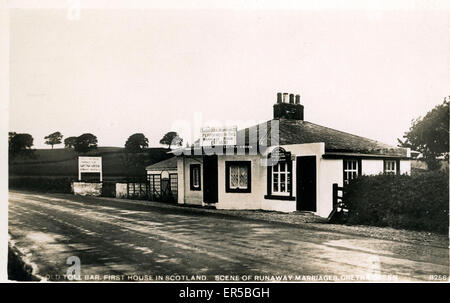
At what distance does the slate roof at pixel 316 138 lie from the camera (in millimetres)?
12055

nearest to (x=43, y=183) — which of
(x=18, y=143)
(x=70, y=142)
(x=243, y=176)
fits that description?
(x=70, y=142)

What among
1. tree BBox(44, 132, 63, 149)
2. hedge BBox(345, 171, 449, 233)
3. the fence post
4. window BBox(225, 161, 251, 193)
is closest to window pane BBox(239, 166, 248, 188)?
window BBox(225, 161, 251, 193)

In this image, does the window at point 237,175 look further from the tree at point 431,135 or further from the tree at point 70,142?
the tree at point 70,142

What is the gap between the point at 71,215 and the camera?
38.1ft

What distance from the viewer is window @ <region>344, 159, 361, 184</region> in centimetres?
1253

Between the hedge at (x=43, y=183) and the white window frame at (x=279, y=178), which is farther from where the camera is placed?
the white window frame at (x=279, y=178)

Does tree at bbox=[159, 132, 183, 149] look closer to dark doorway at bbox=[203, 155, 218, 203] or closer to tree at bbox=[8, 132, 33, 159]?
tree at bbox=[8, 132, 33, 159]

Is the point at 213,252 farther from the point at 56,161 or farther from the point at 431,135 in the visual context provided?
the point at 431,135

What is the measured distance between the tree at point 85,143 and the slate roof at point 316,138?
15.4 ft

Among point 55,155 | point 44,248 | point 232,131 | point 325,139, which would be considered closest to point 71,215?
point 55,155

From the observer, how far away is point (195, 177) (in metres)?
16.2

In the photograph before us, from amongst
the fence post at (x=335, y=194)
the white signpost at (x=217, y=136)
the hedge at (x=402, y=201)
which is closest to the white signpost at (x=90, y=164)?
the white signpost at (x=217, y=136)

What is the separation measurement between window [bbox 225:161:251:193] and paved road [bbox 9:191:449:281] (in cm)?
448

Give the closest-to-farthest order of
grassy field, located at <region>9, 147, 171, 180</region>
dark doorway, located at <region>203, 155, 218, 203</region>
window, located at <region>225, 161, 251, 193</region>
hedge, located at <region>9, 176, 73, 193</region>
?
1. grassy field, located at <region>9, 147, 171, 180</region>
2. hedge, located at <region>9, 176, 73, 193</region>
3. window, located at <region>225, 161, 251, 193</region>
4. dark doorway, located at <region>203, 155, 218, 203</region>
